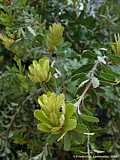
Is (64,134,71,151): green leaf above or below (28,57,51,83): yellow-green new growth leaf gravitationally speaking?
below

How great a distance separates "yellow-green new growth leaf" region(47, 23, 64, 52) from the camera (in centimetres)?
105

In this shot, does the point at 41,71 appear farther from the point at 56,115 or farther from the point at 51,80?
the point at 56,115

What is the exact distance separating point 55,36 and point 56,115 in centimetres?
41

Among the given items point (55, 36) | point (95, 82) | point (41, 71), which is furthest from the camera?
point (55, 36)

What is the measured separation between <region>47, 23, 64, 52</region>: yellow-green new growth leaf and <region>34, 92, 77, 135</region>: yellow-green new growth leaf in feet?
1.25

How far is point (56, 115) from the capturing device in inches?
27.0

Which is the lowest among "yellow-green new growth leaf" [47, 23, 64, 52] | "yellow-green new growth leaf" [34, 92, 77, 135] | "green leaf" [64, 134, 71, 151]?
"green leaf" [64, 134, 71, 151]

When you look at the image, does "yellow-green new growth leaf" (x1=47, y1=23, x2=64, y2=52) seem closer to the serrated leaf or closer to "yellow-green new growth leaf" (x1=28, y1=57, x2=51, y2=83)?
"yellow-green new growth leaf" (x1=28, y1=57, x2=51, y2=83)

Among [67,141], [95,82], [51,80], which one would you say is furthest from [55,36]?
[67,141]

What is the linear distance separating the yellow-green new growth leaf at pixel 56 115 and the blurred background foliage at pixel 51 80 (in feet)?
0.48

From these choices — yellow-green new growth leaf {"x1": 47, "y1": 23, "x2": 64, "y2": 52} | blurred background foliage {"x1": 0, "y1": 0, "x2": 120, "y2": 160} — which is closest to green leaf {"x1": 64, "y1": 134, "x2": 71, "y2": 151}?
blurred background foliage {"x1": 0, "y1": 0, "x2": 120, "y2": 160}

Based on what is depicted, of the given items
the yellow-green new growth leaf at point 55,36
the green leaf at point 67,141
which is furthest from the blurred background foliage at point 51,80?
the green leaf at point 67,141

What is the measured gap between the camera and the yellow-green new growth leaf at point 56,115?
2.24 feet

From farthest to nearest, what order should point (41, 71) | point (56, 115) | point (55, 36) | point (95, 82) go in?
point (55, 36) < point (41, 71) < point (95, 82) < point (56, 115)
